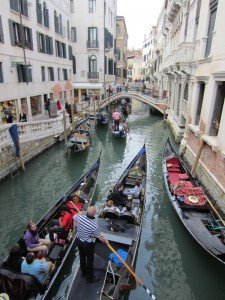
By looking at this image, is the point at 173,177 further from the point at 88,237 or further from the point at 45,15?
the point at 45,15

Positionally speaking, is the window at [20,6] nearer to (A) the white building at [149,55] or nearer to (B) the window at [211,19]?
(B) the window at [211,19]

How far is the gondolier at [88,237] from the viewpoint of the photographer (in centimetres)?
275

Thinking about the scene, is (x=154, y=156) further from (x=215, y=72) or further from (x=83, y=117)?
(x=83, y=117)

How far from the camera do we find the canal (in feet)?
12.2

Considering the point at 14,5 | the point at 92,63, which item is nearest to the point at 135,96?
the point at 92,63

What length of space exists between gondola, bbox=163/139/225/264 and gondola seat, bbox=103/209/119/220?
1331 mm

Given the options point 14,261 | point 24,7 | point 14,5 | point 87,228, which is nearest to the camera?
point 87,228

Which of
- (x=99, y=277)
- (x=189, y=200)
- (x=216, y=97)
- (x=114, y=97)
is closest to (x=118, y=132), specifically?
(x=216, y=97)

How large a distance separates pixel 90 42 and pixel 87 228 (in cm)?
1902

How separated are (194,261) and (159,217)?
4.67 feet

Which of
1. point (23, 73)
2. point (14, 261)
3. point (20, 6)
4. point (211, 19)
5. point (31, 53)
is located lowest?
point (14, 261)

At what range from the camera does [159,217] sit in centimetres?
546

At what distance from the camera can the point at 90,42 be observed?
18984 mm

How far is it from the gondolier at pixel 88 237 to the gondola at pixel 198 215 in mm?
1940
